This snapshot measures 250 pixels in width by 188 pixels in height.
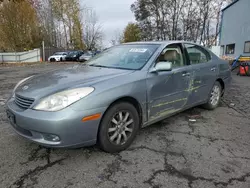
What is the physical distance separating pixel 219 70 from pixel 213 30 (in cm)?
3233

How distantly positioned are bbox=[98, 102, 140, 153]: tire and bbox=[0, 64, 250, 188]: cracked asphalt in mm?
135

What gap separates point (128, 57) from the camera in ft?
10.9

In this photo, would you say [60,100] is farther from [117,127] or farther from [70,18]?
[70,18]

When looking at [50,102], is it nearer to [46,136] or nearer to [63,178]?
[46,136]

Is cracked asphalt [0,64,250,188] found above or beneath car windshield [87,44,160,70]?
beneath

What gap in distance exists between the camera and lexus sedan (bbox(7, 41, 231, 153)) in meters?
2.18

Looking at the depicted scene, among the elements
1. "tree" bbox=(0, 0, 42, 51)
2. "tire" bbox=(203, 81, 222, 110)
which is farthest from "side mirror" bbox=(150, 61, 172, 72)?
"tree" bbox=(0, 0, 42, 51)

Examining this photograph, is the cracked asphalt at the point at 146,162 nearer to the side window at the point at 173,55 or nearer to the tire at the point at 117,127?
the tire at the point at 117,127

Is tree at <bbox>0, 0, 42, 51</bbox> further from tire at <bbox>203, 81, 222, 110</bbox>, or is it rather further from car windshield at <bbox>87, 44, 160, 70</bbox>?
tire at <bbox>203, 81, 222, 110</bbox>

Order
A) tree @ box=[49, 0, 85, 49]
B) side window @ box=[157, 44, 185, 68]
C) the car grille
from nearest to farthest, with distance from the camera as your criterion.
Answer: the car grille < side window @ box=[157, 44, 185, 68] < tree @ box=[49, 0, 85, 49]

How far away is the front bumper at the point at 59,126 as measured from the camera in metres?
2.11

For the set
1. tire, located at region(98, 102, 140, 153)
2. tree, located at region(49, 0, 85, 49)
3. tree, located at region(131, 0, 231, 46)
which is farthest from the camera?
tree, located at region(49, 0, 85, 49)

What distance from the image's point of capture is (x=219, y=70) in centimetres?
442

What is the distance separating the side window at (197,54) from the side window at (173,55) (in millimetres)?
268
